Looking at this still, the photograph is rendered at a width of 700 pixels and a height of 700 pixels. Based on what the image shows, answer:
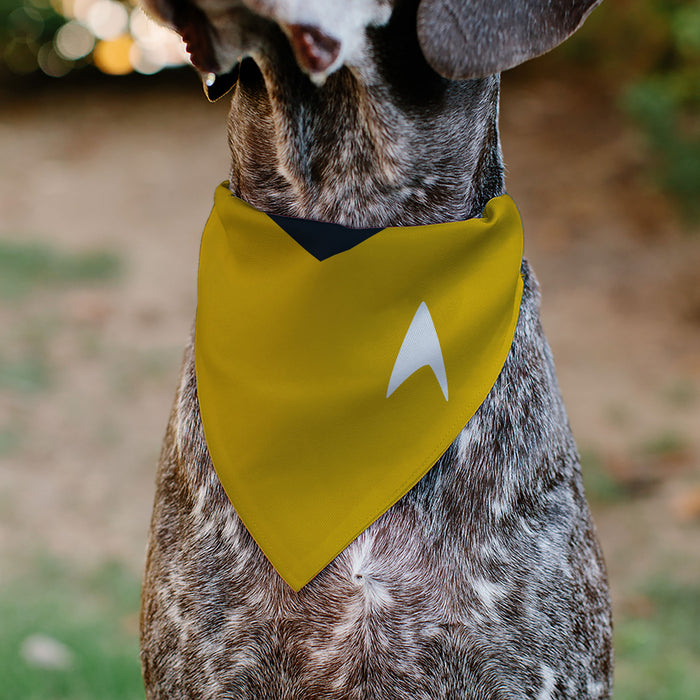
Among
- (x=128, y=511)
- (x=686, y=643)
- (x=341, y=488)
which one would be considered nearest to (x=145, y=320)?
(x=128, y=511)

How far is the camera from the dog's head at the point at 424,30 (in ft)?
6.09

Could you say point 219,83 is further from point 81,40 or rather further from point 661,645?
point 81,40

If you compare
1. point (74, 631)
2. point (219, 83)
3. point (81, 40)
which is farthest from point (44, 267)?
point (219, 83)

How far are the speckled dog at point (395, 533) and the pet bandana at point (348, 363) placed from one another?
68 mm

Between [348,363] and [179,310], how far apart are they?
5497mm

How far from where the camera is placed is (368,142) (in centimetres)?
212

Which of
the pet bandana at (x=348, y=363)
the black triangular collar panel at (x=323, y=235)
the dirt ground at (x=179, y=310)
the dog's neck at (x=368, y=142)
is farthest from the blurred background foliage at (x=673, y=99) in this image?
the black triangular collar panel at (x=323, y=235)

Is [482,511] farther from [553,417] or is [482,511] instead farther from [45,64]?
[45,64]

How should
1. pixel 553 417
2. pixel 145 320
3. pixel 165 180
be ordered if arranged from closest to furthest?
pixel 553 417
pixel 145 320
pixel 165 180

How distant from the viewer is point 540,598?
7.23 feet

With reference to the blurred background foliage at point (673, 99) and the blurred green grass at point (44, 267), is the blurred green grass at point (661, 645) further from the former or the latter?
the blurred green grass at point (44, 267)

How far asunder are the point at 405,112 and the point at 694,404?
15.2ft

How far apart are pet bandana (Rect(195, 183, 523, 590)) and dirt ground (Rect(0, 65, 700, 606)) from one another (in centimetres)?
281

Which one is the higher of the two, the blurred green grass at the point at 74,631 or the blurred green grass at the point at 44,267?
the blurred green grass at the point at 74,631
